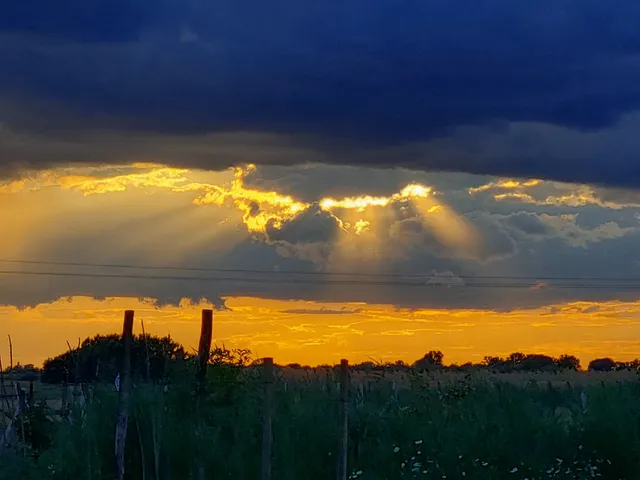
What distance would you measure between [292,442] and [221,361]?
204 cm

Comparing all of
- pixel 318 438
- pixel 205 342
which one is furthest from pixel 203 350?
pixel 318 438

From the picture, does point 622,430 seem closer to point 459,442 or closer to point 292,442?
point 459,442

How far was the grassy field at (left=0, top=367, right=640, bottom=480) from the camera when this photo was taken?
64.7 feet

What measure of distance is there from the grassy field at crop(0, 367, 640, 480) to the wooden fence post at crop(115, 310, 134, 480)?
0.45 m

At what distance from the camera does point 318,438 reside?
20656 millimetres

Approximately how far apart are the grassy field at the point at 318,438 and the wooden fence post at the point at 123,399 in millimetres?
451

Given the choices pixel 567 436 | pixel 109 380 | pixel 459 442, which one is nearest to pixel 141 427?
pixel 109 380

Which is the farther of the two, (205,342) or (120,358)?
(120,358)

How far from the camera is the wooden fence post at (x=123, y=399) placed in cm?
1872

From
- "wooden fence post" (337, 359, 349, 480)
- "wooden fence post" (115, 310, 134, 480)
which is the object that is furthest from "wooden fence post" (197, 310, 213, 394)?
"wooden fence post" (337, 359, 349, 480)

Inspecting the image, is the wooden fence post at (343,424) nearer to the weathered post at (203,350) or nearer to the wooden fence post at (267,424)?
the wooden fence post at (267,424)

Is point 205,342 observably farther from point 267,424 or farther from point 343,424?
point 343,424

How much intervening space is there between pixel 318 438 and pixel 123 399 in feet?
12.0

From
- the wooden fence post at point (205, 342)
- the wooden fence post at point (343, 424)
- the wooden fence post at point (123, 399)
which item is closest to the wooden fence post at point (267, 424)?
the wooden fence post at point (343, 424)
